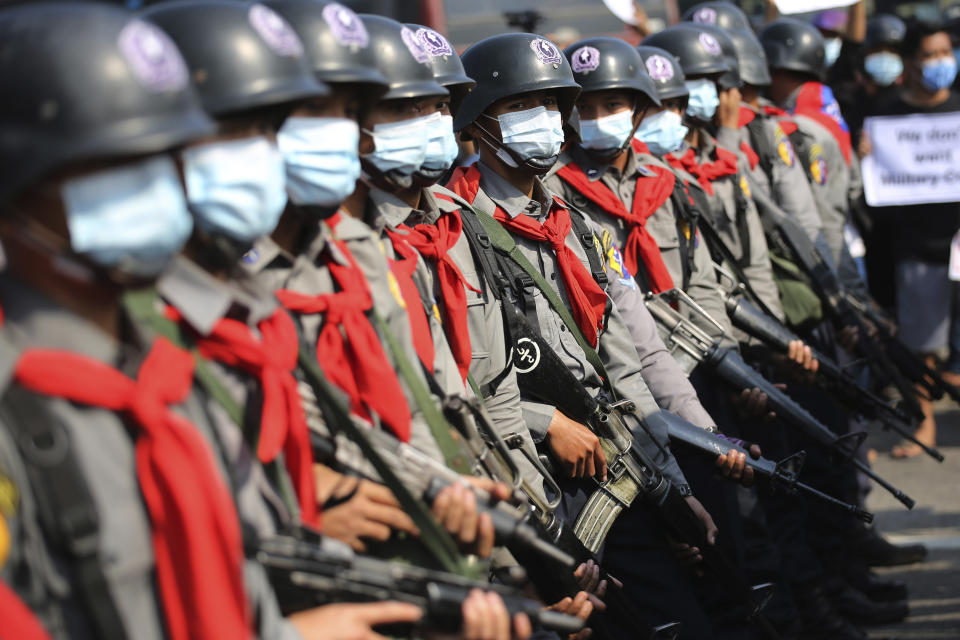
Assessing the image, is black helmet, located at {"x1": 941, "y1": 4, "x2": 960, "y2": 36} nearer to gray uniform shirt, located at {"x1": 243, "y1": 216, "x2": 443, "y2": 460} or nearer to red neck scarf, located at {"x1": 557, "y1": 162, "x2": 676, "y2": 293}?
red neck scarf, located at {"x1": 557, "y1": 162, "x2": 676, "y2": 293}

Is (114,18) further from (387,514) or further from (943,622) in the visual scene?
(943,622)

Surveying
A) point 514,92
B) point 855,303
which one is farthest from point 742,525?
point 514,92

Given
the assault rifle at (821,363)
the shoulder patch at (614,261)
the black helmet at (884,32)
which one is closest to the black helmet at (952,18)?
the black helmet at (884,32)

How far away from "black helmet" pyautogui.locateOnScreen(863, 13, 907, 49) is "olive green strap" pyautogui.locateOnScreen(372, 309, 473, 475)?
7866 millimetres

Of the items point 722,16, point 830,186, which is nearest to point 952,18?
point 722,16

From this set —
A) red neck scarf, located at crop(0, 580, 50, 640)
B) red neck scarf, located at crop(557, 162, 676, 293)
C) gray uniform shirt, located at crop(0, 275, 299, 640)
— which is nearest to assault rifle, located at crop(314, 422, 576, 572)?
gray uniform shirt, located at crop(0, 275, 299, 640)

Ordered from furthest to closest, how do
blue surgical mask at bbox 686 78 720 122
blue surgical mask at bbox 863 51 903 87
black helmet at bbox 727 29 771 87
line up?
blue surgical mask at bbox 863 51 903 87 → black helmet at bbox 727 29 771 87 → blue surgical mask at bbox 686 78 720 122

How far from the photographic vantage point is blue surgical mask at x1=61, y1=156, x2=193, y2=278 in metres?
1.87

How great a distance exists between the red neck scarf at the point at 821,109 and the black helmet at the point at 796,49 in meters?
0.12

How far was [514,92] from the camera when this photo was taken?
4230 mm

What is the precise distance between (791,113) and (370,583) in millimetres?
6660

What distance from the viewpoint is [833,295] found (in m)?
6.48

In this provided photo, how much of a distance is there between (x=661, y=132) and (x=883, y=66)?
513 cm

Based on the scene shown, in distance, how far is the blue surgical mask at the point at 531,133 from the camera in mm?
4168
